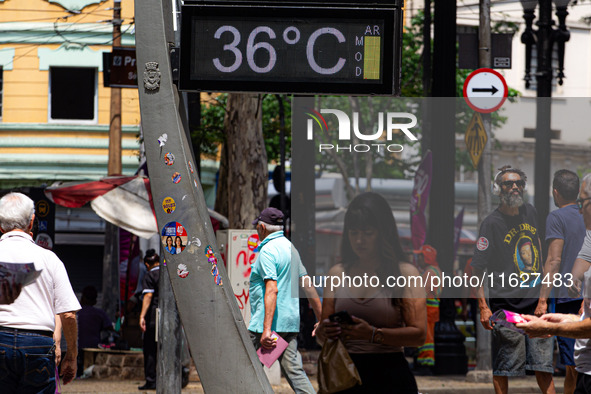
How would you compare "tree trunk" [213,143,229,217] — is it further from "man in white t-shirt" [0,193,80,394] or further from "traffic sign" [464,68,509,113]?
"man in white t-shirt" [0,193,80,394]

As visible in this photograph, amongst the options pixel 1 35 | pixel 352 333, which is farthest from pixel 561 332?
pixel 1 35

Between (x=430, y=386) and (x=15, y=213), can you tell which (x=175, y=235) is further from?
(x=430, y=386)

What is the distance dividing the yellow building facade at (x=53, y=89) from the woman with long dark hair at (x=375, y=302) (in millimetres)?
20307

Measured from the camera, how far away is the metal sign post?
6.30 meters

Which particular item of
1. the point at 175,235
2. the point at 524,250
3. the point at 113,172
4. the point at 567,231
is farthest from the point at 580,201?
the point at 113,172

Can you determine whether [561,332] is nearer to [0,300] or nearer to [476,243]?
[476,243]

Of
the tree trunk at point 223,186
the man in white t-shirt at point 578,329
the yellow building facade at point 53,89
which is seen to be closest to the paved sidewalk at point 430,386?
the tree trunk at point 223,186

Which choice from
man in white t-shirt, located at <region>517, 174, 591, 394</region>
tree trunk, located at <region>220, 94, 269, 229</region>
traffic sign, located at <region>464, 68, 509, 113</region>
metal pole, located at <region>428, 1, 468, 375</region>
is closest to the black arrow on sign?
traffic sign, located at <region>464, 68, 509, 113</region>

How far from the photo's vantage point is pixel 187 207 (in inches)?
249

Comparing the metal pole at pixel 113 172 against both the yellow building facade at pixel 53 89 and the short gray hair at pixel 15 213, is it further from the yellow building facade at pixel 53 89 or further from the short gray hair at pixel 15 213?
the short gray hair at pixel 15 213

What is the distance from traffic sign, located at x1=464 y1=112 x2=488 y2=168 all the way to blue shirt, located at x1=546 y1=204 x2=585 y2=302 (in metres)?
0.79

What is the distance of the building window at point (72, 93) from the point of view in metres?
26.1

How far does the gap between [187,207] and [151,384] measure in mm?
6264

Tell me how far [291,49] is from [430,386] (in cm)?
678
